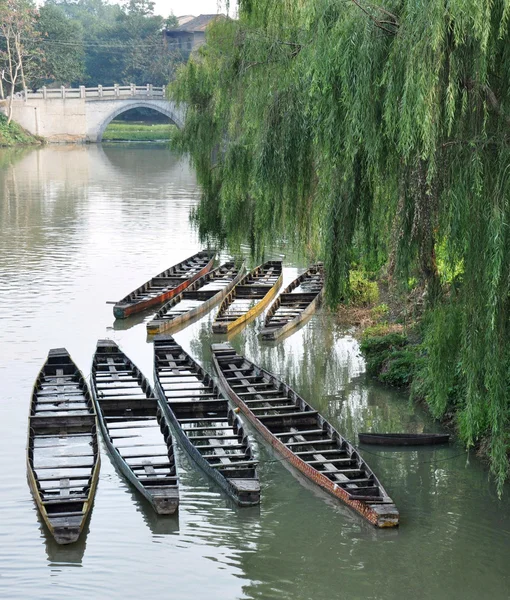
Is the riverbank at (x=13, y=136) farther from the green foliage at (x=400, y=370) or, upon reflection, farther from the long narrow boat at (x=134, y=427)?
the green foliage at (x=400, y=370)

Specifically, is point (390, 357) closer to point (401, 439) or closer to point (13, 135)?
point (401, 439)

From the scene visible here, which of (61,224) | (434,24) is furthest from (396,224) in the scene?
(61,224)

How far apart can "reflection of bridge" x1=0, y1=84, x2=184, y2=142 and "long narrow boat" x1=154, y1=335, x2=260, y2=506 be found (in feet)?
196

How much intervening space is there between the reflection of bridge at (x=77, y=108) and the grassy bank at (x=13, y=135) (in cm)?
85

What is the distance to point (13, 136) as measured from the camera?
7350 cm

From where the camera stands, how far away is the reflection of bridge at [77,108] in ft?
248

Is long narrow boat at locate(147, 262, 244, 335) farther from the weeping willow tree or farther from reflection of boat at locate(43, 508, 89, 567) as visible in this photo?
reflection of boat at locate(43, 508, 89, 567)

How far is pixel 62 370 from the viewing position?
17.2 m

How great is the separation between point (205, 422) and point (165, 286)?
1015cm

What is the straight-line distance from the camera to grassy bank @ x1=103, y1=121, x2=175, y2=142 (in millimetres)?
82875

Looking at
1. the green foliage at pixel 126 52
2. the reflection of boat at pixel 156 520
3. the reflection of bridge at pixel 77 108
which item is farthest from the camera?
the green foliage at pixel 126 52

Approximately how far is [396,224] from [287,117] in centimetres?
309

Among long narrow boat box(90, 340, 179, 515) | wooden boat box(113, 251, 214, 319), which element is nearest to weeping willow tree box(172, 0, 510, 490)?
long narrow boat box(90, 340, 179, 515)

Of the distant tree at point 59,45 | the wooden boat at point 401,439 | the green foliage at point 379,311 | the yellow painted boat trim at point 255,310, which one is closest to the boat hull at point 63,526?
the wooden boat at point 401,439
